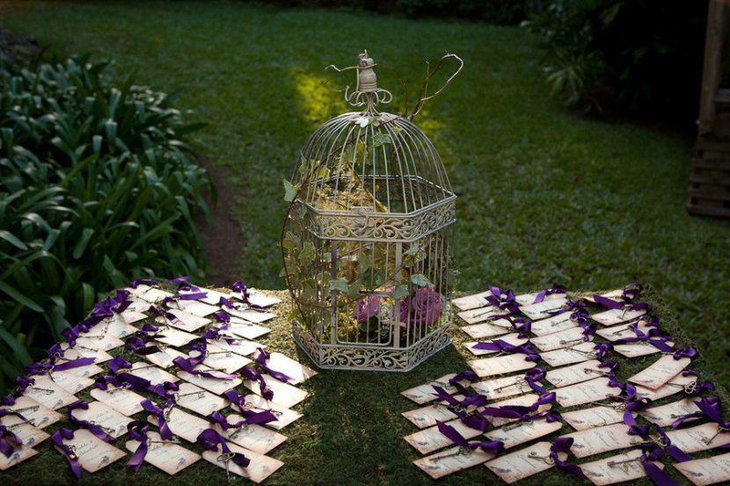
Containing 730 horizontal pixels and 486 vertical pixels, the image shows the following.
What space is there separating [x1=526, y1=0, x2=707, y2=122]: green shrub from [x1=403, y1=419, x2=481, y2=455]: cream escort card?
18.4 ft

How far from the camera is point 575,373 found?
269 cm

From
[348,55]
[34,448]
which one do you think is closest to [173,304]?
[34,448]

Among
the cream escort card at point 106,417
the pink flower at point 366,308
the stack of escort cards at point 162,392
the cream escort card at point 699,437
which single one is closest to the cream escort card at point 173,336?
the stack of escort cards at point 162,392

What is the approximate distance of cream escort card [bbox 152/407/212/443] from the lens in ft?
7.60

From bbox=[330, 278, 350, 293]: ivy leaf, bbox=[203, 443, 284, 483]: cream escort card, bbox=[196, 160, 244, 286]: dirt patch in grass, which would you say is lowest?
bbox=[196, 160, 244, 286]: dirt patch in grass

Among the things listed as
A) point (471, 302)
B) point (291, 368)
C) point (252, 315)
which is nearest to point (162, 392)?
point (291, 368)

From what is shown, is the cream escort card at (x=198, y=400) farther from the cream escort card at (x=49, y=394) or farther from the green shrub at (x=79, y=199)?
the green shrub at (x=79, y=199)

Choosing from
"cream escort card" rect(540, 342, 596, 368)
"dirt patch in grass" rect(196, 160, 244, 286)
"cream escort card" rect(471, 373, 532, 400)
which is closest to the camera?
"cream escort card" rect(471, 373, 532, 400)

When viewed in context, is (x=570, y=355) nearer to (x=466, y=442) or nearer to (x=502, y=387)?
(x=502, y=387)

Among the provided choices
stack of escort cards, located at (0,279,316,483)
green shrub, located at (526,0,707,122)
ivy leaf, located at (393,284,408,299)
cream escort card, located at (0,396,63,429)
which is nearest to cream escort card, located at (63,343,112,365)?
stack of escort cards, located at (0,279,316,483)

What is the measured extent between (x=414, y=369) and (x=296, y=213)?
0.75 meters

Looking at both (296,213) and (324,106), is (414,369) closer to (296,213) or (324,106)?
(296,213)

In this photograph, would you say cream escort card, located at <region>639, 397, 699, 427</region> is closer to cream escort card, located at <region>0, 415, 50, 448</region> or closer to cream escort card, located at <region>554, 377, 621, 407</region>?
cream escort card, located at <region>554, 377, 621, 407</region>

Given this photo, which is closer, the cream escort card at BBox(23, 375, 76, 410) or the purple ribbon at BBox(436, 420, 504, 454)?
the purple ribbon at BBox(436, 420, 504, 454)
